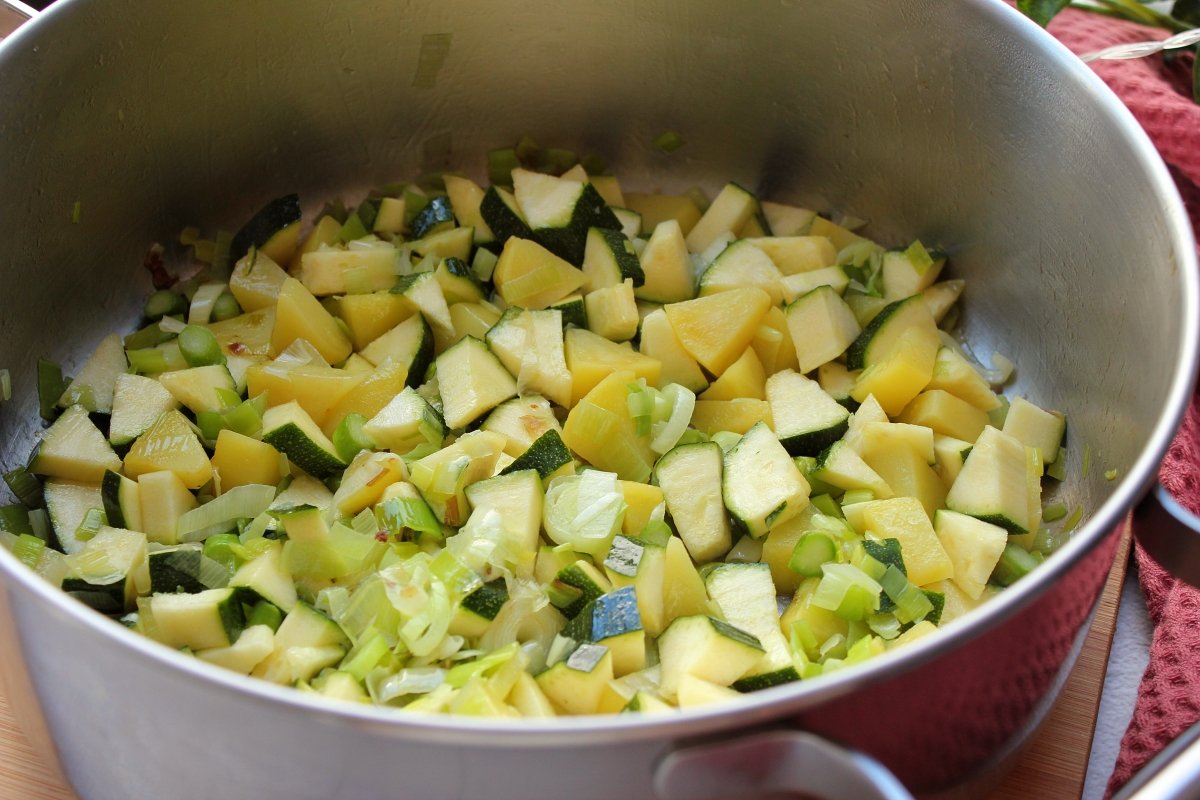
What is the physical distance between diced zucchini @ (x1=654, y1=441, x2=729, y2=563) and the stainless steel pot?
46cm

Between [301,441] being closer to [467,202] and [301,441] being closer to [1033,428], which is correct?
[467,202]

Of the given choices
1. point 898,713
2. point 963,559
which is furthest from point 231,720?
point 963,559

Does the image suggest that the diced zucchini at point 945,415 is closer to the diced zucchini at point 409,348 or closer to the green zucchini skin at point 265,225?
the diced zucchini at point 409,348

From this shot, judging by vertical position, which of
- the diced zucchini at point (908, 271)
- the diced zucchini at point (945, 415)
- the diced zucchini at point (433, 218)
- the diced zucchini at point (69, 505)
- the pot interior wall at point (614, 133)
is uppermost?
the pot interior wall at point (614, 133)

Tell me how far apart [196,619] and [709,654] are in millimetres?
600

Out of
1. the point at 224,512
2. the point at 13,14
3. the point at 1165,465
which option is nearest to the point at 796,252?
the point at 1165,465

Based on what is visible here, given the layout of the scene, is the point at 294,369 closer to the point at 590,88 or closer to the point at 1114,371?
the point at 590,88

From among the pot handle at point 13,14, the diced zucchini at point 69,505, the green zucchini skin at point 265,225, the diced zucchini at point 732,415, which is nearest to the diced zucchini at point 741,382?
the diced zucchini at point 732,415

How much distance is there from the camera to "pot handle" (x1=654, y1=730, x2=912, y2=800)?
895mm

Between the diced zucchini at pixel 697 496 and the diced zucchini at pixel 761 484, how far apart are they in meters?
0.02

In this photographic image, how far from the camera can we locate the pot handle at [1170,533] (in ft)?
3.72

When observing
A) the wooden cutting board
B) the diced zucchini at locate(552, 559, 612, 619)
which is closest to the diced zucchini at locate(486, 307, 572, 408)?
the diced zucchini at locate(552, 559, 612, 619)

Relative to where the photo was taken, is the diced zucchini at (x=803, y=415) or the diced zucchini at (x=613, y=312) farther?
the diced zucchini at (x=613, y=312)

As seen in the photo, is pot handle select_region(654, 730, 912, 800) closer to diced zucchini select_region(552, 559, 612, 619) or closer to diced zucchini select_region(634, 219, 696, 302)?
diced zucchini select_region(552, 559, 612, 619)
